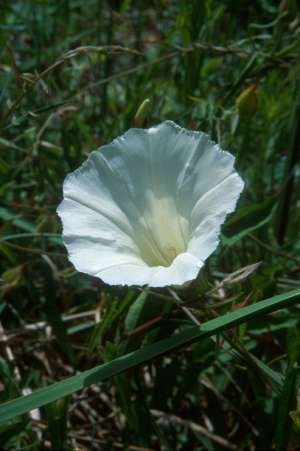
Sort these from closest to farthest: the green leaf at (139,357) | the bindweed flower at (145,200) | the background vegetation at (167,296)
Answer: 1. the green leaf at (139,357)
2. the bindweed flower at (145,200)
3. the background vegetation at (167,296)

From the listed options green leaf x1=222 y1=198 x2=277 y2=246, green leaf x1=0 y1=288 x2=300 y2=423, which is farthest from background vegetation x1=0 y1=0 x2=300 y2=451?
green leaf x1=0 y1=288 x2=300 y2=423

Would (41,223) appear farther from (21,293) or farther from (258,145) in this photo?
(258,145)

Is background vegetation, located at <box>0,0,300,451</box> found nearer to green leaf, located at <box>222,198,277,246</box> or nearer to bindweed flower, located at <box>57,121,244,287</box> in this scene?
green leaf, located at <box>222,198,277,246</box>

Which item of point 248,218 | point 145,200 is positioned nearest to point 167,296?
point 145,200

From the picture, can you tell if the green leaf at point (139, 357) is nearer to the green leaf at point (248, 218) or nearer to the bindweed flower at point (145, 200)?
the bindweed flower at point (145, 200)

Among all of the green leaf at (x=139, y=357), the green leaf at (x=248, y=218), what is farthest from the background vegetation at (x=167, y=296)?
the green leaf at (x=139, y=357)

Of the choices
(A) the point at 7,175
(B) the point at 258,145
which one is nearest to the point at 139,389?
(A) the point at 7,175
